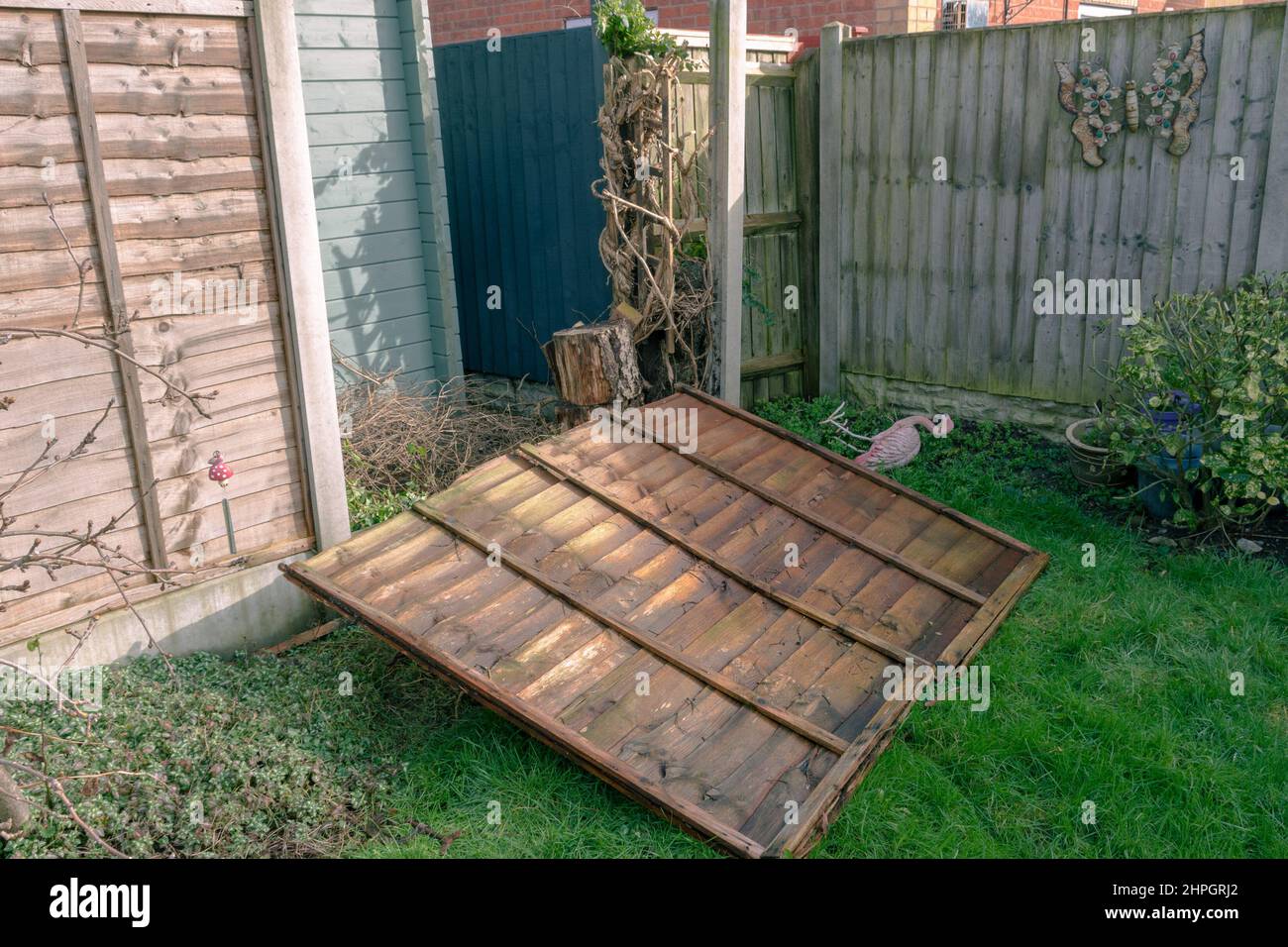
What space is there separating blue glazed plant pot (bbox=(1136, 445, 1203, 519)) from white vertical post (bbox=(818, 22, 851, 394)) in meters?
2.45

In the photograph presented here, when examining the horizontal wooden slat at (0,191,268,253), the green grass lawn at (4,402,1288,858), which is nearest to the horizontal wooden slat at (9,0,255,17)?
the horizontal wooden slat at (0,191,268,253)

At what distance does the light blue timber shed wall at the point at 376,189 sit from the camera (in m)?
6.92

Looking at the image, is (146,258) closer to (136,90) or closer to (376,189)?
(136,90)

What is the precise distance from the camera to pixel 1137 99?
6383 mm

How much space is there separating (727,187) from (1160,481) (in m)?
3.07

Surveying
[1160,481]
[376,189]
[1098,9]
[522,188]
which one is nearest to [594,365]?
[376,189]

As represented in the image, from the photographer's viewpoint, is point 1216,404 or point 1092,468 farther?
point 1092,468

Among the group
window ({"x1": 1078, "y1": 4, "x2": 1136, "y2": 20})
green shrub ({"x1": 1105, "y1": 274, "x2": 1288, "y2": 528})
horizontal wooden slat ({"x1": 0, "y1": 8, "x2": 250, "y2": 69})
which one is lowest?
green shrub ({"x1": 1105, "y1": 274, "x2": 1288, "y2": 528})

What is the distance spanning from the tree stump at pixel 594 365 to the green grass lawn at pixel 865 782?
78.1 inches

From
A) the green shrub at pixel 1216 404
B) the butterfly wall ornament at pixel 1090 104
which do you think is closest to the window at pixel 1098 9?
the butterfly wall ornament at pixel 1090 104

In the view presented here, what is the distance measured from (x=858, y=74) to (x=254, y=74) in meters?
4.27

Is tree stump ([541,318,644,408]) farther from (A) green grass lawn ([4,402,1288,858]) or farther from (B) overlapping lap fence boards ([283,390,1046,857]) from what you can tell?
(A) green grass lawn ([4,402,1288,858])

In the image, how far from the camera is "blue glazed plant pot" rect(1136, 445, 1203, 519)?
5.90 metres

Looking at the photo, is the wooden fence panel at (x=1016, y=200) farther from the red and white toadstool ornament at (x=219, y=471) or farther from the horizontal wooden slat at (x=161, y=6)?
the red and white toadstool ornament at (x=219, y=471)
